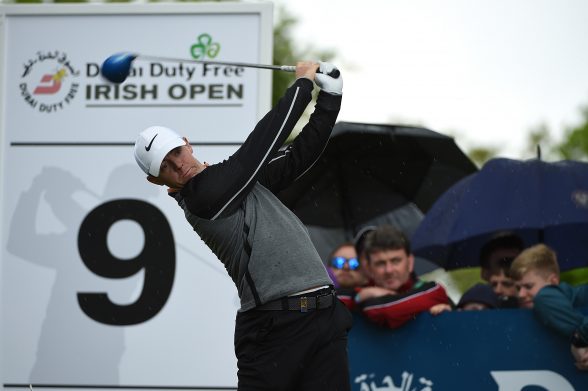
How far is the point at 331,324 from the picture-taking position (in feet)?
14.2

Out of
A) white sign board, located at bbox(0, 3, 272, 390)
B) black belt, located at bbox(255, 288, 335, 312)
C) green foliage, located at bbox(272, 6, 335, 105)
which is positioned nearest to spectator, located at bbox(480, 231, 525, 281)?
white sign board, located at bbox(0, 3, 272, 390)

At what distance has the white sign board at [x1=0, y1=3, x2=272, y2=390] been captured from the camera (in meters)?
6.62

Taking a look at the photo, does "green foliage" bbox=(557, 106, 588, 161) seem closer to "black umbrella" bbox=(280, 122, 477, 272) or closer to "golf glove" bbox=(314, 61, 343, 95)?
"black umbrella" bbox=(280, 122, 477, 272)

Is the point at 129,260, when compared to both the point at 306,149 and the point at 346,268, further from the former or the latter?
the point at 306,149

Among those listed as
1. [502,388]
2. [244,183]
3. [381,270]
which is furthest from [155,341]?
[244,183]

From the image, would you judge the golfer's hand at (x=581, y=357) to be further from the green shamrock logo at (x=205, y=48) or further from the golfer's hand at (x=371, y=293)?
the green shamrock logo at (x=205, y=48)

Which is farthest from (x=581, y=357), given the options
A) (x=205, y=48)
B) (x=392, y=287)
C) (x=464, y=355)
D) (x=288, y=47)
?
(x=288, y=47)

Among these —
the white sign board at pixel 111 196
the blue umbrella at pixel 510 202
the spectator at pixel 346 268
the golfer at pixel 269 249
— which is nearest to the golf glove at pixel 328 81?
the golfer at pixel 269 249

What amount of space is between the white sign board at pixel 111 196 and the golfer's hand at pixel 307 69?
2.06 meters

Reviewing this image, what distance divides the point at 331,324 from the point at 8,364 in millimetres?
3200

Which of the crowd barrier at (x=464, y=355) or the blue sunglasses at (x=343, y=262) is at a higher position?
the blue sunglasses at (x=343, y=262)

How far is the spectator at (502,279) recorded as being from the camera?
6.61 metres

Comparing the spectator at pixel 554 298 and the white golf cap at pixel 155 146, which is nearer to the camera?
the white golf cap at pixel 155 146

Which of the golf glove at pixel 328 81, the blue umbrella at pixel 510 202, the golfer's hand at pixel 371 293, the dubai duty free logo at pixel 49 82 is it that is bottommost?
the golfer's hand at pixel 371 293
